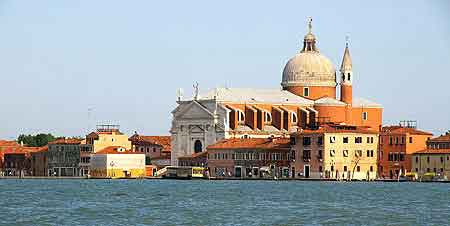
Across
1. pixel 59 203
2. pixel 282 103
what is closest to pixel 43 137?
pixel 282 103

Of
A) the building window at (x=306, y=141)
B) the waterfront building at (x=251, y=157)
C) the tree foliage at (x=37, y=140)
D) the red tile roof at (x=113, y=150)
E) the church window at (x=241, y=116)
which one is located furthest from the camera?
the tree foliage at (x=37, y=140)

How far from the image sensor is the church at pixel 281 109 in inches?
4710

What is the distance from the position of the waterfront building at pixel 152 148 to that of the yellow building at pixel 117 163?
16.2 feet

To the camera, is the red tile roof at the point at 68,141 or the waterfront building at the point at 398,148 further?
the red tile roof at the point at 68,141

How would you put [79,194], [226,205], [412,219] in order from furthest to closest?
[79,194] < [226,205] < [412,219]

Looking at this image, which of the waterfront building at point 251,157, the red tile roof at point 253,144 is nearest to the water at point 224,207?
the waterfront building at point 251,157

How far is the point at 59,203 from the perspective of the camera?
65.3m

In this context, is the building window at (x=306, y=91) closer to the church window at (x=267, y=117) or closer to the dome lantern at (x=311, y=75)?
the dome lantern at (x=311, y=75)

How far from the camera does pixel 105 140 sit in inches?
4847

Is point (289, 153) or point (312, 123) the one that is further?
point (312, 123)

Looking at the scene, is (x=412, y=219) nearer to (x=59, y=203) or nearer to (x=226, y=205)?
(x=226, y=205)

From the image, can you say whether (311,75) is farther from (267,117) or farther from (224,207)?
(224,207)

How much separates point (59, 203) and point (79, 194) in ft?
39.2

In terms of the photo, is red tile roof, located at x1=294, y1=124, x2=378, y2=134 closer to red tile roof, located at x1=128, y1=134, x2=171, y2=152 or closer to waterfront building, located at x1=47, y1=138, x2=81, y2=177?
waterfront building, located at x1=47, y1=138, x2=81, y2=177
